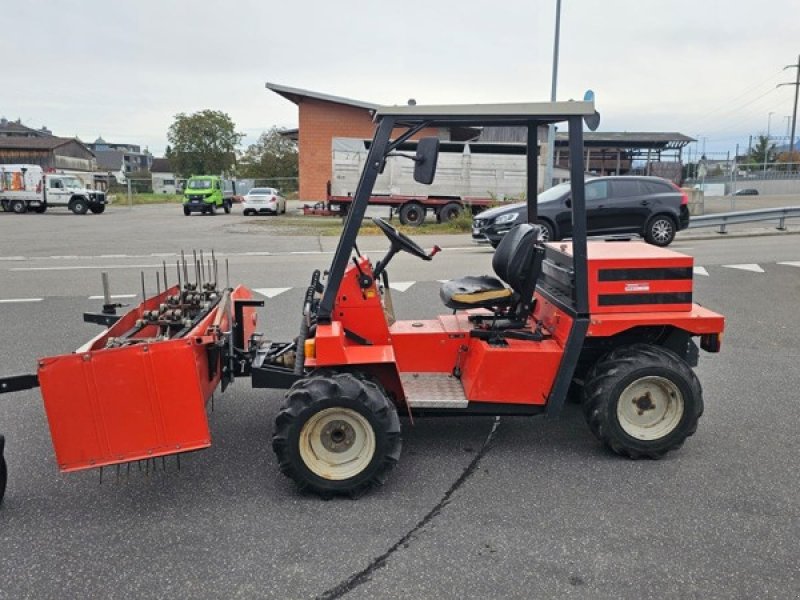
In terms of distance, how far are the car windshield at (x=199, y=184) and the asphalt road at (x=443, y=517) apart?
31.3 metres

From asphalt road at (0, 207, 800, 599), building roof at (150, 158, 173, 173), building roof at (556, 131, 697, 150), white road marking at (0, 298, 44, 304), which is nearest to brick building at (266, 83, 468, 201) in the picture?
building roof at (556, 131, 697, 150)

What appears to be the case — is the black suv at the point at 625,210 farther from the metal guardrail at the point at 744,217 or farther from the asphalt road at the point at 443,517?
the asphalt road at the point at 443,517

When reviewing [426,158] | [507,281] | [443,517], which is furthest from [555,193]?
[443,517]

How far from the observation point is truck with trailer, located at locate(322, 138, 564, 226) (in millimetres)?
23266

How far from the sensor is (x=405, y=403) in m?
3.99

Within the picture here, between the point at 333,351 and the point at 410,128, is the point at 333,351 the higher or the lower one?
the lower one

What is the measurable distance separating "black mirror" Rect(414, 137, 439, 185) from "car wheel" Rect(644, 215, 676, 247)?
12580mm

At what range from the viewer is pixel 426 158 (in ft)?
11.4

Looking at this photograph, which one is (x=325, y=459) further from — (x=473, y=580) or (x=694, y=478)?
(x=694, y=478)

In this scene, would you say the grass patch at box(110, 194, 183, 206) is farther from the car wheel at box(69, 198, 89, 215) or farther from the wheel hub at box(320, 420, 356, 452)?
the wheel hub at box(320, 420, 356, 452)

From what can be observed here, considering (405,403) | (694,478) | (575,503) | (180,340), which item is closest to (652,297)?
(694,478)

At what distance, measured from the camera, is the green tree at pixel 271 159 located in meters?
65.0

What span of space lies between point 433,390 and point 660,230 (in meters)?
12.4

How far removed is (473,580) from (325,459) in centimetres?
113
